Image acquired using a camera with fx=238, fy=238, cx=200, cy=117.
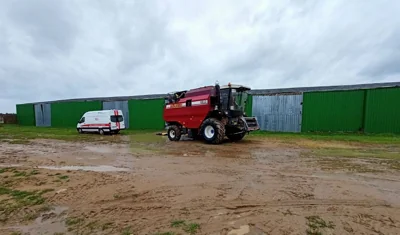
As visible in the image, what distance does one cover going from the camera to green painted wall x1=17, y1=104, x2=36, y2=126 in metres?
34.2

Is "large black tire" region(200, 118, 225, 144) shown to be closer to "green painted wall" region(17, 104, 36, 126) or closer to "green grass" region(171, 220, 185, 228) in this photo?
"green grass" region(171, 220, 185, 228)

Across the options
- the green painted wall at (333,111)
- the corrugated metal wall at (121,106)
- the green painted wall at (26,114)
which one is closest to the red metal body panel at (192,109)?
the green painted wall at (333,111)

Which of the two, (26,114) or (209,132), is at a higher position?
(26,114)

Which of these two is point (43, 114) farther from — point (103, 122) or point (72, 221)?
point (72, 221)

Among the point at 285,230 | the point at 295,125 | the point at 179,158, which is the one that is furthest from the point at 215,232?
the point at 295,125

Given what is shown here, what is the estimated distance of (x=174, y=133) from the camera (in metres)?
13.9

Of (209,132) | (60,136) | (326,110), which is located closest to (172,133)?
(209,132)

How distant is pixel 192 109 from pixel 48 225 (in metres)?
9.75

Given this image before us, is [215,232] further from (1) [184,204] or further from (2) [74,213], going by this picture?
(2) [74,213]

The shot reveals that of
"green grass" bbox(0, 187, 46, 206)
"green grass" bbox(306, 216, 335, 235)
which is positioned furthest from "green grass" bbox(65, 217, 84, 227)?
"green grass" bbox(306, 216, 335, 235)

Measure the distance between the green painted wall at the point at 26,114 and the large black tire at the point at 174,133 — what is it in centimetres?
2961

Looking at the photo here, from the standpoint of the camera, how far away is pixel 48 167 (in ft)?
22.7

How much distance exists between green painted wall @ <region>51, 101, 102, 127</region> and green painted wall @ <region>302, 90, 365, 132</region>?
22329mm

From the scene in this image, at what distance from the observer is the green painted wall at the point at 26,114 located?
112ft
